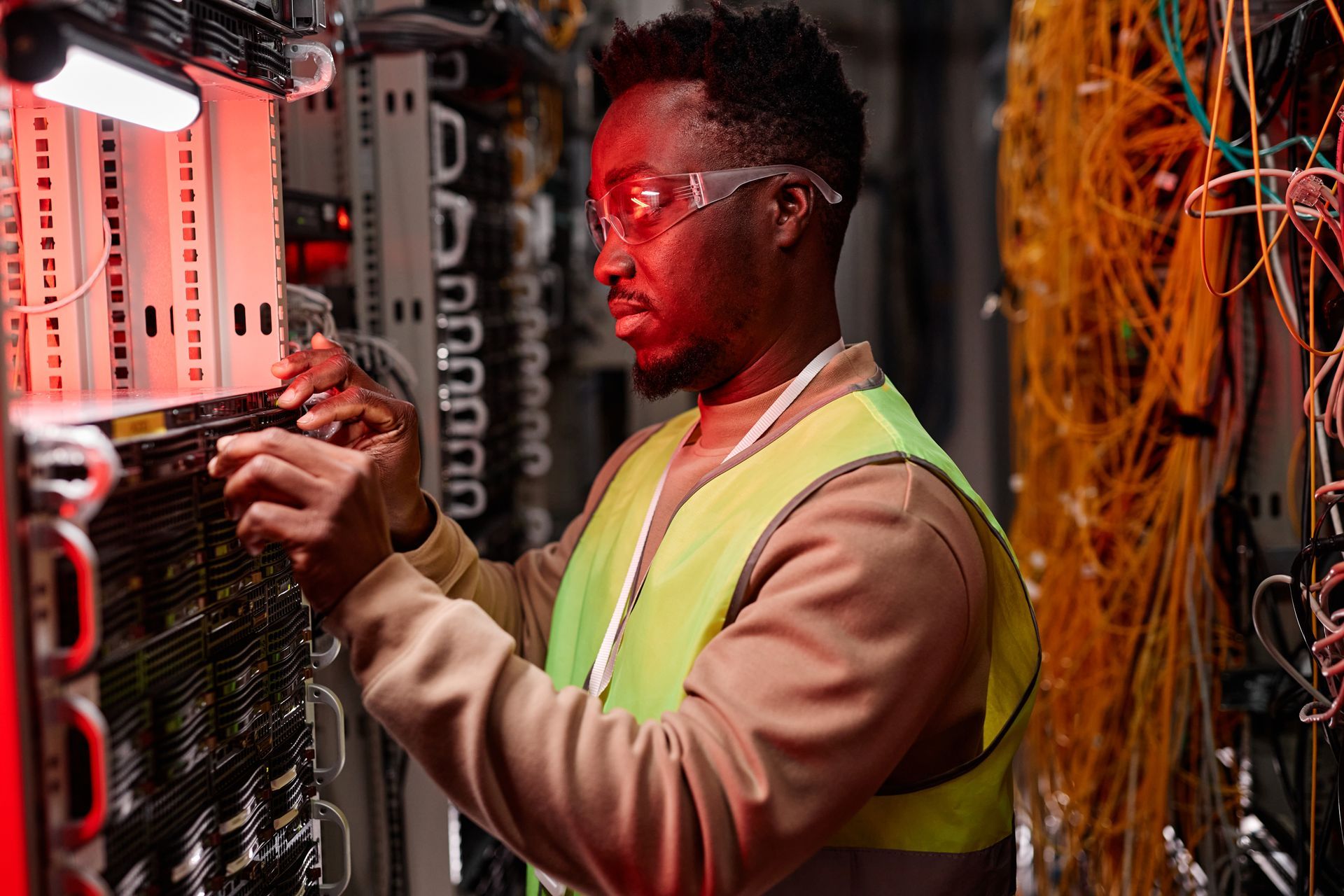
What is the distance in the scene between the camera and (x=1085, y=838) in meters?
2.79

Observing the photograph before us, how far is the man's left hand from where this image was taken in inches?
39.7

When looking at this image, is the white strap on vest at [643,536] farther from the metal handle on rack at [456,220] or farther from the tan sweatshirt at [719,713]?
the metal handle on rack at [456,220]

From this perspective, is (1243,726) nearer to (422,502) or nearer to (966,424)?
(422,502)

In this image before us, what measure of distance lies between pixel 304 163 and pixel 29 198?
106 cm

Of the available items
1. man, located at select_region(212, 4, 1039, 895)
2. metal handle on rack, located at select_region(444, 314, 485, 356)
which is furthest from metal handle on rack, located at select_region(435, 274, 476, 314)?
man, located at select_region(212, 4, 1039, 895)

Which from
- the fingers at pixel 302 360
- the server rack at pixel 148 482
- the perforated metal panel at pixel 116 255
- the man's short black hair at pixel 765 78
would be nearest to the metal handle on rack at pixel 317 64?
the server rack at pixel 148 482

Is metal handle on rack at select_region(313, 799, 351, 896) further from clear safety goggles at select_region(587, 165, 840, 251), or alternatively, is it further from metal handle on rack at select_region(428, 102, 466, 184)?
metal handle on rack at select_region(428, 102, 466, 184)

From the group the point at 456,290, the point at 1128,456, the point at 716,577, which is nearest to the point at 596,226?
the point at 716,577

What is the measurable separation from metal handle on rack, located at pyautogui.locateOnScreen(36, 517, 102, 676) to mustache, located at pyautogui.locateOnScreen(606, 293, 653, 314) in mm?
804

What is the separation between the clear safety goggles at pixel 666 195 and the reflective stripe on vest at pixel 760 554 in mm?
313

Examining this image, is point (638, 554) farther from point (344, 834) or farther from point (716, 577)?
A: point (344, 834)

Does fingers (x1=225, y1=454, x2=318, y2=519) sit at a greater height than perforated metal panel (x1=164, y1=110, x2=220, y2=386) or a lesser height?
lesser

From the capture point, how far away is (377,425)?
151 centimetres

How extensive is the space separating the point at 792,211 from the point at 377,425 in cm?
65
